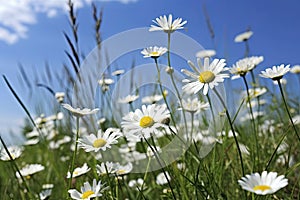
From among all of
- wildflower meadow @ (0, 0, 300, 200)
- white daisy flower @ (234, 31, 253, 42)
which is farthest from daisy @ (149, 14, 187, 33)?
white daisy flower @ (234, 31, 253, 42)

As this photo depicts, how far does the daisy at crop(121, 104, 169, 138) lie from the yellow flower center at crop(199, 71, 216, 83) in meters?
0.09

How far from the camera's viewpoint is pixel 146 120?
32.2 inches

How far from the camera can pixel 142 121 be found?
817 mm

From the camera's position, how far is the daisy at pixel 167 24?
931 millimetres

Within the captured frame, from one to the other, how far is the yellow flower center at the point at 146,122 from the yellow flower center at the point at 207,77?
0.41 ft

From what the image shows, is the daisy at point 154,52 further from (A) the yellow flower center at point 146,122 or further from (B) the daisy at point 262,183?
(B) the daisy at point 262,183

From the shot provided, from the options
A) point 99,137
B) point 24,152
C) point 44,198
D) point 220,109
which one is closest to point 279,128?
point 220,109

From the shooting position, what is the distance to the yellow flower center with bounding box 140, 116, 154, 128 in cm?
81

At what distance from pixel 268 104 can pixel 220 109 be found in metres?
1.15

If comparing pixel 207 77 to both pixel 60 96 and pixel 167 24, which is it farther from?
pixel 60 96

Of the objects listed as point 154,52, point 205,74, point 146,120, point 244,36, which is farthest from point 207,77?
point 244,36

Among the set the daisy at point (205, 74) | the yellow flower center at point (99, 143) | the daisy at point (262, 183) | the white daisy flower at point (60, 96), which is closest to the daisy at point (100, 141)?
the yellow flower center at point (99, 143)

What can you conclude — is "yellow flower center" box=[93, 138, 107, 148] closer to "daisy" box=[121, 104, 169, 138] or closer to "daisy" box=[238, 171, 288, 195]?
"daisy" box=[121, 104, 169, 138]

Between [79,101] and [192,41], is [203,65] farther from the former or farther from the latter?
[79,101]
